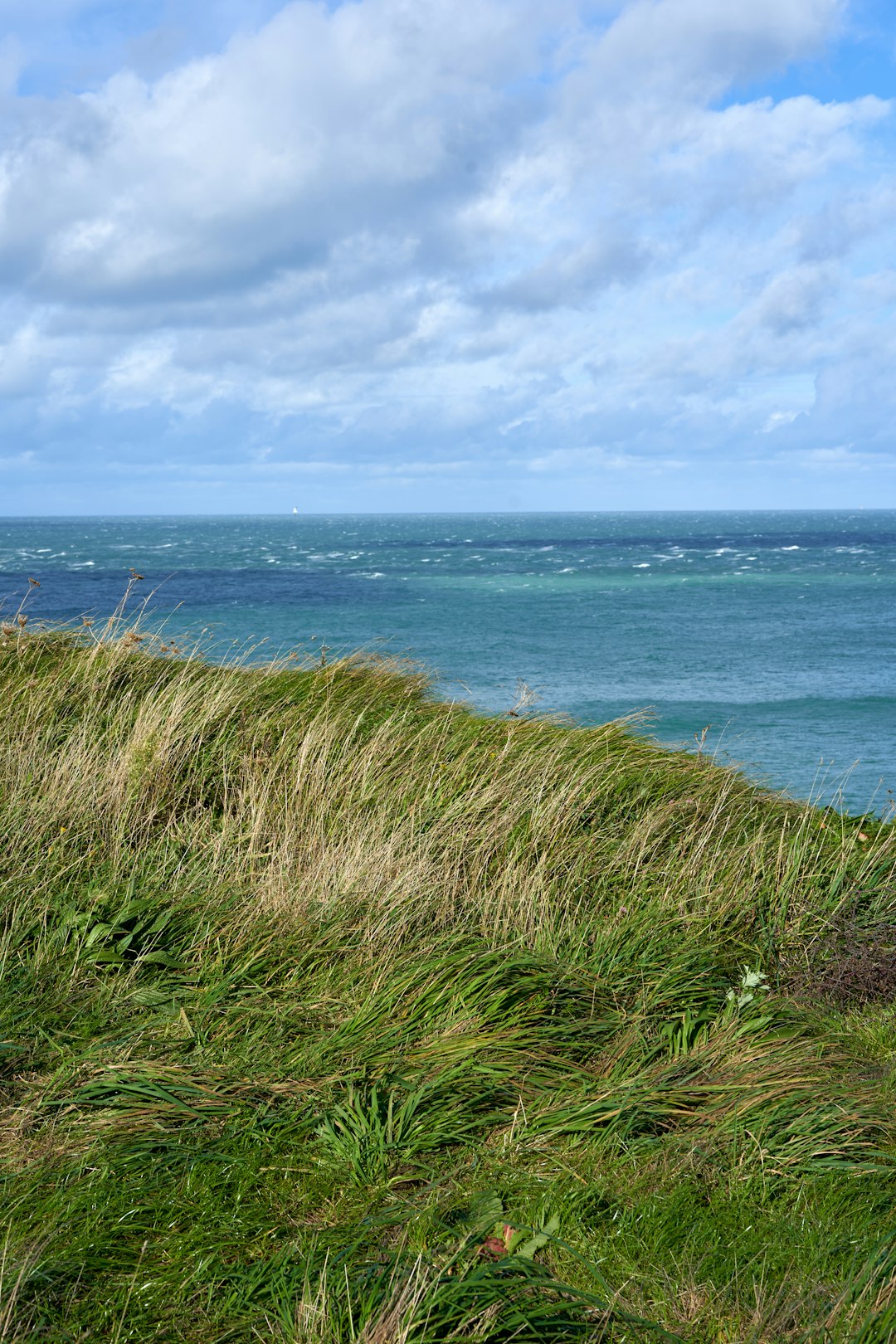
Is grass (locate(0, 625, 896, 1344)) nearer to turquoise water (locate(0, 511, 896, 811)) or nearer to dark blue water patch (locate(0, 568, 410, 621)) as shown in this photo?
turquoise water (locate(0, 511, 896, 811))

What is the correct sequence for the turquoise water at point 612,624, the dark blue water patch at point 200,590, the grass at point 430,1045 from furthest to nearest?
the dark blue water patch at point 200,590
the turquoise water at point 612,624
the grass at point 430,1045

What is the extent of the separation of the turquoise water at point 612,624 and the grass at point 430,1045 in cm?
208

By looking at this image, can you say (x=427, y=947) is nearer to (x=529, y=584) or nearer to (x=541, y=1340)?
(x=541, y=1340)

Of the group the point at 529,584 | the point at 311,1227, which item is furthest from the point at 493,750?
the point at 529,584

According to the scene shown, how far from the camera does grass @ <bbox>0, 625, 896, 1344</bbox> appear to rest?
2893 mm

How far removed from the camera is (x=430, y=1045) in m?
4.12

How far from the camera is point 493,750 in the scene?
7867 mm

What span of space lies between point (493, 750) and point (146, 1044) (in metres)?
4.17

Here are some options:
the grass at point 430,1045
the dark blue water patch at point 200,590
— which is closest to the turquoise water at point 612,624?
the dark blue water patch at point 200,590

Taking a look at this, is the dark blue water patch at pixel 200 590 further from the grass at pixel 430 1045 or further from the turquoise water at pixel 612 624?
the grass at pixel 430 1045

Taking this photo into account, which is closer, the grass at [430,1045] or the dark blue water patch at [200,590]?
the grass at [430,1045]

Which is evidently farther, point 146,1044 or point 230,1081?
point 146,1044

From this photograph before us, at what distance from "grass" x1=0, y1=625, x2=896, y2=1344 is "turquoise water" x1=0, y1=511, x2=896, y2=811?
2080mm

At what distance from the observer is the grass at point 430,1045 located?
114 inches
